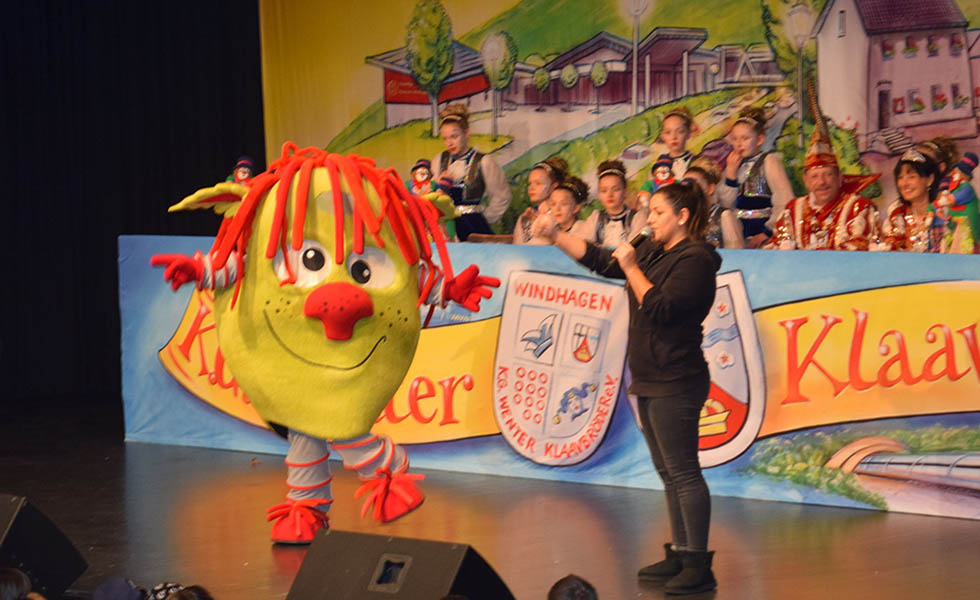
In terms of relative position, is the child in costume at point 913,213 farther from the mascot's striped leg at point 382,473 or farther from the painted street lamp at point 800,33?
the mascot's striped leg at point 382,473

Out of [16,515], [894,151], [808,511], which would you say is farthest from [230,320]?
[894,151]

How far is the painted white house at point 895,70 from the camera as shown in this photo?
6316 mm

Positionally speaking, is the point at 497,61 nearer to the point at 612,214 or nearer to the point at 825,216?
the point at 612,214

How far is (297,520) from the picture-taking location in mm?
4273

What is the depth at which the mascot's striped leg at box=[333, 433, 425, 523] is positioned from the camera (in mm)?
4379

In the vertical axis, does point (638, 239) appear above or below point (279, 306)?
above

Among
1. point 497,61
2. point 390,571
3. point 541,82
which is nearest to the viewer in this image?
point 390,571

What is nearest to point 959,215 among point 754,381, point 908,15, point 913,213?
point 913,213

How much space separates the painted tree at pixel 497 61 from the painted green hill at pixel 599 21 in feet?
0.14

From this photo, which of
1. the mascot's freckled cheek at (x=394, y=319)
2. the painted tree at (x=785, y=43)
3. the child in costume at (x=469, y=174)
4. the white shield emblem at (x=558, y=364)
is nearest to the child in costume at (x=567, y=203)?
the child in costume at (x=469, y=174)

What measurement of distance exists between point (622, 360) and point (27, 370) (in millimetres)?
4230

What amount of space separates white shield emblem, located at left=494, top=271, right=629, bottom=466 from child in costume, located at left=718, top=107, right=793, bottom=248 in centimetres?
119

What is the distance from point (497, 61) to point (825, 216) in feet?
9.05

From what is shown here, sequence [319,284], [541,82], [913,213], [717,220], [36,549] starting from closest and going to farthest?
[36,549], [319,284], [913,213], [717,220], [541,82]
